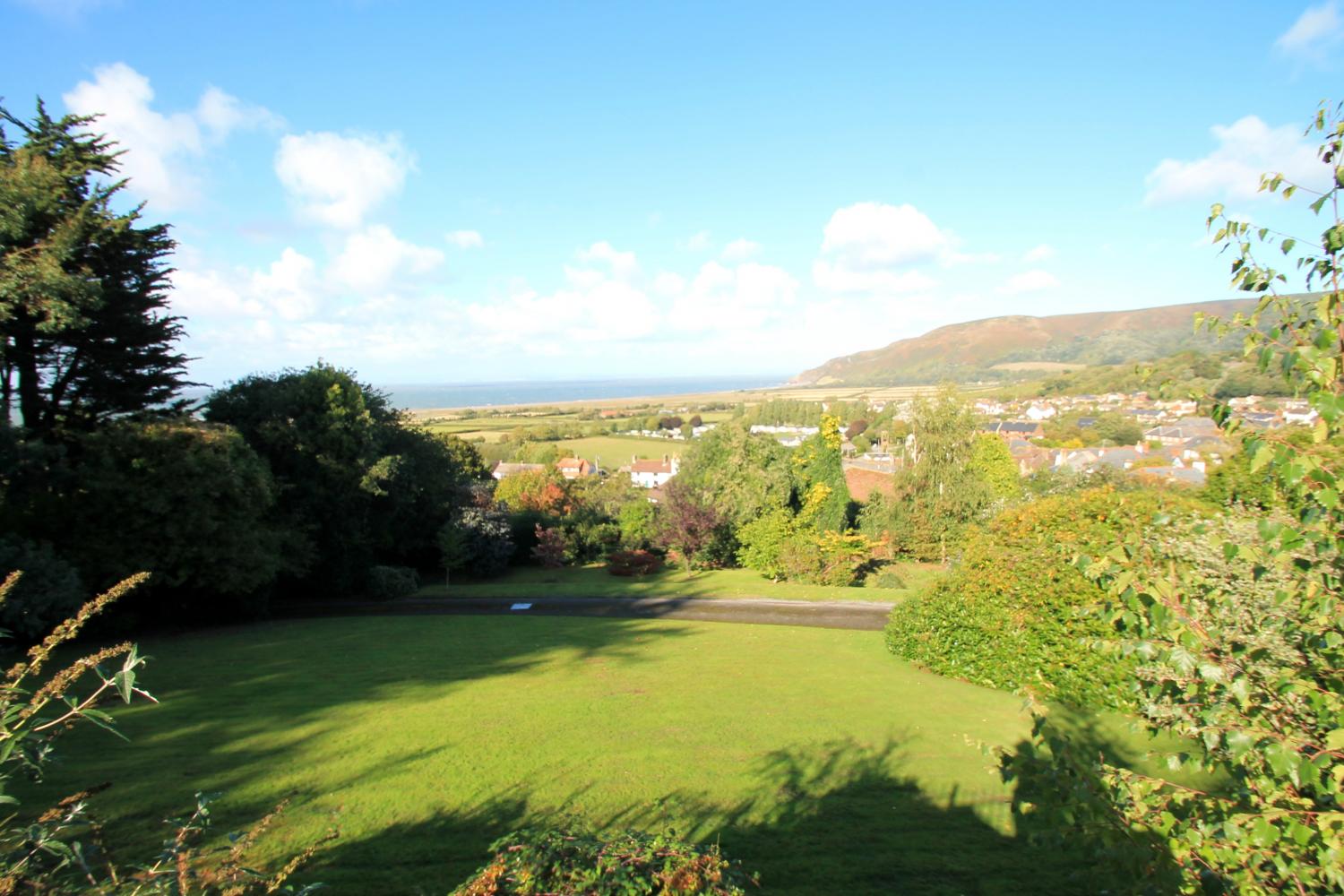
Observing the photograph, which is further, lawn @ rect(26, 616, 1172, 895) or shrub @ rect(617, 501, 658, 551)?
shrub @ rect(617, 501, 658, 551)

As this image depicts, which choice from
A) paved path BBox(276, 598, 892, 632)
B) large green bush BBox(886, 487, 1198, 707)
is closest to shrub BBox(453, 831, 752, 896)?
large green bush BBox(886, 487, 1198, 707)

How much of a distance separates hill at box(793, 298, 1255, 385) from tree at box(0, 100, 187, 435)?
117935 millimetres

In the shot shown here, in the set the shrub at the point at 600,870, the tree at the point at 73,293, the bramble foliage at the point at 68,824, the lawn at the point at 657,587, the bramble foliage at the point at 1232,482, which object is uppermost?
the tree at the point at 73,293

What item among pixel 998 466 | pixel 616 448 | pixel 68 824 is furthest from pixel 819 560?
pixel 616 448

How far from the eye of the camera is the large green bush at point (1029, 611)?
35.9ft

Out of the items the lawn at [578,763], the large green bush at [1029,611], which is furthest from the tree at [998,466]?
the lawn at [578,763]

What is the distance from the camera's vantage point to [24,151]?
1700 centimetres

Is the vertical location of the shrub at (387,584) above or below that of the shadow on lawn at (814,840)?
below

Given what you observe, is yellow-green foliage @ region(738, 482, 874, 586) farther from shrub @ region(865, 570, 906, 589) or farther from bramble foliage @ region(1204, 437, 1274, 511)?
bramble foliage @ region(1204, 437, 1274, 511)

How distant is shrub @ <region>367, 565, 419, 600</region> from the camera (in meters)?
24.9

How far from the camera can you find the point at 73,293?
16203 mm

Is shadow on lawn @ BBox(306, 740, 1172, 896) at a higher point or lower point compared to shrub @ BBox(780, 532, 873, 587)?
higher

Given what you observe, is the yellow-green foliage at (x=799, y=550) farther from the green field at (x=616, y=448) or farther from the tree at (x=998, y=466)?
the green field at (x=616, y=448)

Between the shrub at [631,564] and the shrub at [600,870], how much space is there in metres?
26.3
